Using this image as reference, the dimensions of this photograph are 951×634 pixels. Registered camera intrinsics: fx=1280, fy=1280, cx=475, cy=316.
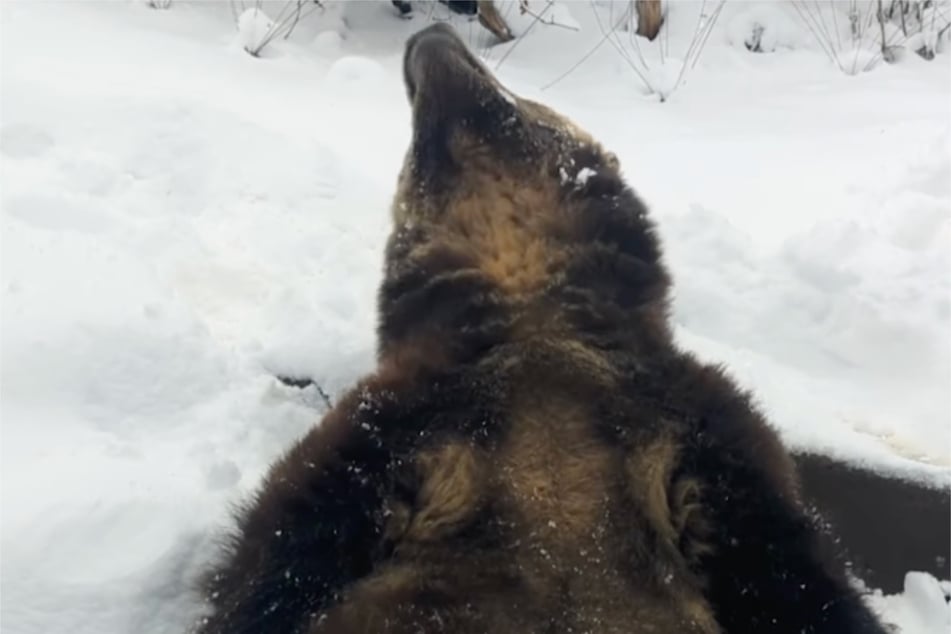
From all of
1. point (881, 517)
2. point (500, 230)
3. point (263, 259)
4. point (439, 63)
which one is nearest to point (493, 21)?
point (263, 259)

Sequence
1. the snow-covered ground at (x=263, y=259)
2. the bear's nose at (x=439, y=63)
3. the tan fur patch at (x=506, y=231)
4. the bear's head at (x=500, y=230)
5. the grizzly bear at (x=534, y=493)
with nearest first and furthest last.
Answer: the grizzly bear at (x=534, y=493)
the bear's head at (x=500, y=230)
the tan fur patch at (x=506, y=231)
the snow-covered ground at (x=263, y=259)
the bear's nose at (x=439, y=63)

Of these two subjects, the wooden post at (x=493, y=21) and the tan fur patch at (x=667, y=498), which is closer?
the tan fur patch at (x=667, y=498)

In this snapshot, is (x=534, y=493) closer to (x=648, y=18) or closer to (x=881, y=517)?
(x=881, y=517)

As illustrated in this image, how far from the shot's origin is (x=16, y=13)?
6363 millimetres

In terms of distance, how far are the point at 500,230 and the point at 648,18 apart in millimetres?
5183

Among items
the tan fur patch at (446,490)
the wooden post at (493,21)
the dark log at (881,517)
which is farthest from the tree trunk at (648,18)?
the tan fur patch at (446,490)

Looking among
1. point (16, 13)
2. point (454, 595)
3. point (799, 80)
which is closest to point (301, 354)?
point (454, 595)

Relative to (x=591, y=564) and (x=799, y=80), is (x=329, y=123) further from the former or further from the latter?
(x=591, y=564)

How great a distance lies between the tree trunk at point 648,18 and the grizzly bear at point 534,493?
5.18 metres

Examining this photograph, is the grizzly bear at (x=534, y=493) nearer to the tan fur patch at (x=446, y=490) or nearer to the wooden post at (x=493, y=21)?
the tan fur patch at (x=446, y=490)

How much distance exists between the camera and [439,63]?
11.9 ft

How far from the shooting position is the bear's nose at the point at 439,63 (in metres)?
3.62

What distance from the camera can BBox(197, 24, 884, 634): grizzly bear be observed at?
2.55 m

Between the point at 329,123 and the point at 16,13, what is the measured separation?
1.76 m
